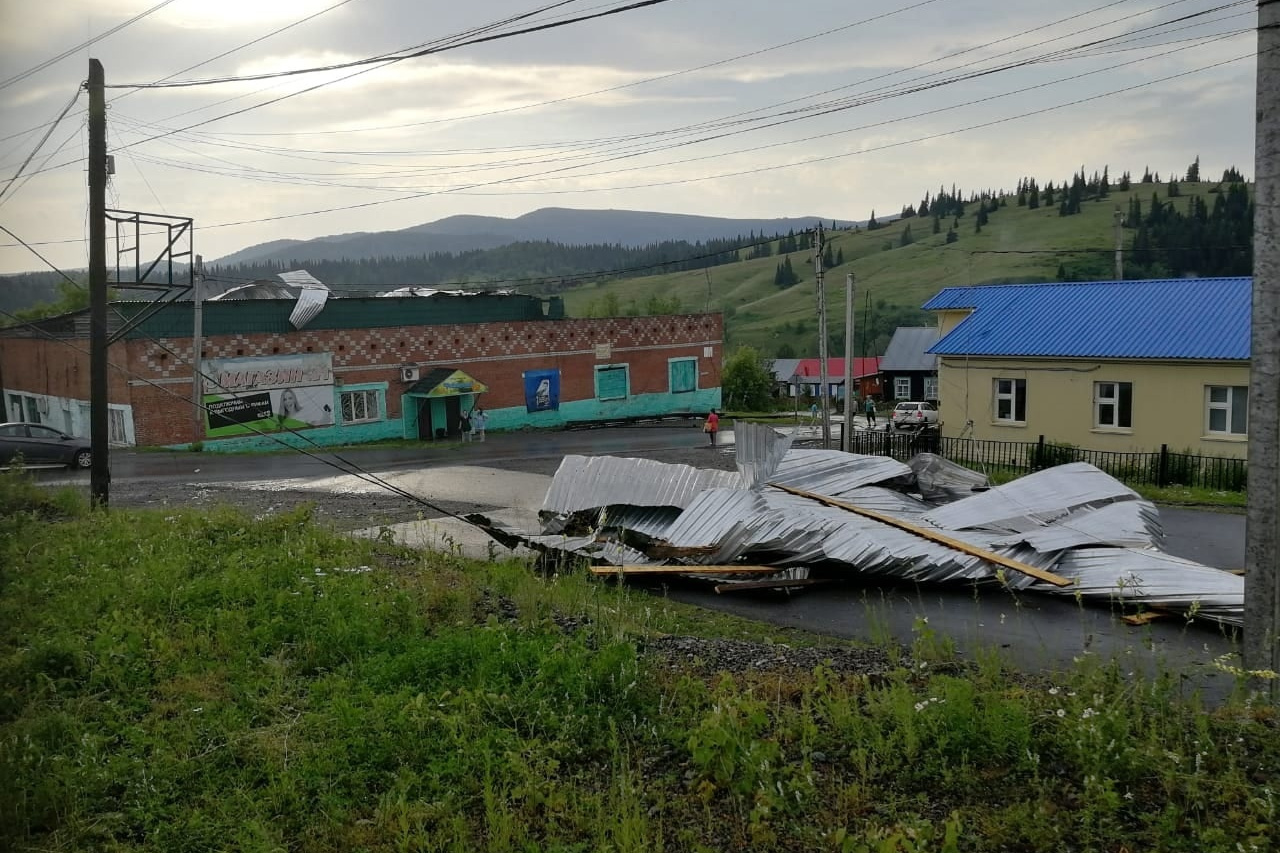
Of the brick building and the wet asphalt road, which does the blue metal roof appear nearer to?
the wet asphalt road

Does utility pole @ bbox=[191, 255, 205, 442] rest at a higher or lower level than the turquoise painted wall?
higher

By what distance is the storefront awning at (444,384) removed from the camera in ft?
120

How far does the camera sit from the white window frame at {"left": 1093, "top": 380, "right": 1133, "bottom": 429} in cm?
2436

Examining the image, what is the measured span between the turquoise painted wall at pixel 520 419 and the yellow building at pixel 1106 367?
18.5 meters

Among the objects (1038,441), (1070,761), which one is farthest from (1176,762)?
(1038,441)

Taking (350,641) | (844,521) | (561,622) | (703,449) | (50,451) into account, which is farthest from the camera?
(703,449)

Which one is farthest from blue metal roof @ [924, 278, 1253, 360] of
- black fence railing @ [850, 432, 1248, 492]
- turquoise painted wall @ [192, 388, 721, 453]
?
turquoise painted wall @ [192, 388, 721, 453]

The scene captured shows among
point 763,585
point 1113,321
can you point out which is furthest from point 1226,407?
point 763,585

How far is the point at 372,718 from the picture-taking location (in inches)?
262

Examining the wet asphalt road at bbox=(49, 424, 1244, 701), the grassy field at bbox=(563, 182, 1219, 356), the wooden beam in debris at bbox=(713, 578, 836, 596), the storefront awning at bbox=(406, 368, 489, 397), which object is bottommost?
the wet asphalt road at bbox=(49, 424, 1244, 701)

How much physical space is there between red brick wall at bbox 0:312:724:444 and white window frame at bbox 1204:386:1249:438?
1000 inches

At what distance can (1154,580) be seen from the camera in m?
10.8

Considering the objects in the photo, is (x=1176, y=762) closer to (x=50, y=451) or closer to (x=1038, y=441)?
(x=1038, y=441)

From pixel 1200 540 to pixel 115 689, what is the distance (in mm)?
15542
